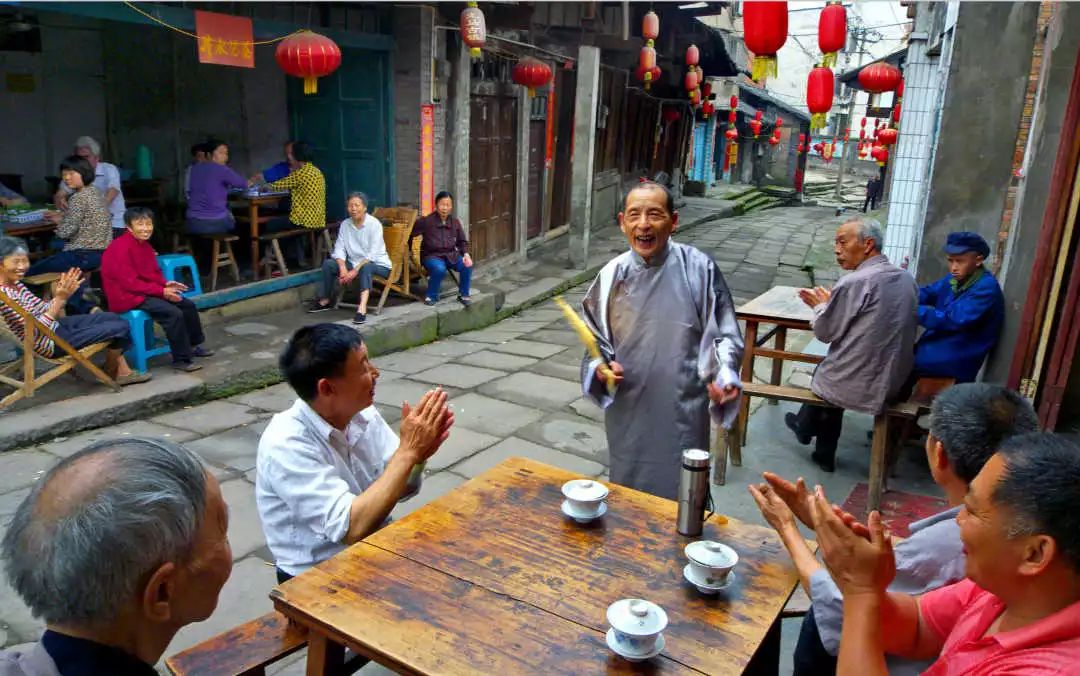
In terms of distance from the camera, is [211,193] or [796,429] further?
[211,193]

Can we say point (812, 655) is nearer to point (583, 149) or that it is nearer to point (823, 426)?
point (823, 426)

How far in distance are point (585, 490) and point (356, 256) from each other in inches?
244

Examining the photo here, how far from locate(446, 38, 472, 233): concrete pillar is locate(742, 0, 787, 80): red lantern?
500cm

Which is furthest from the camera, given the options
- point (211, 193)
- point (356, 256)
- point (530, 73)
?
point (530, 73)

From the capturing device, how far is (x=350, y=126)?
922cm

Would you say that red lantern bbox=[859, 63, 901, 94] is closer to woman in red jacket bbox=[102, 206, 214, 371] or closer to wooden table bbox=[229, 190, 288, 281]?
wooden table bbox=[229, 190, 288, 281]

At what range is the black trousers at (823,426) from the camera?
4.81 m

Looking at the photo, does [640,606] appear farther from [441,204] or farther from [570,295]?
[570,295]

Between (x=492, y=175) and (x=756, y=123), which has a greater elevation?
(x=756, y=123)

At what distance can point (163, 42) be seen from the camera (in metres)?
9.20

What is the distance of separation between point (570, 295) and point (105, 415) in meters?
6.76

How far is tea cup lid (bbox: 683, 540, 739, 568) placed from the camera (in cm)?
206

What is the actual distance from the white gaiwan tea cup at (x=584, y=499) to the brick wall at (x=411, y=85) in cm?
708

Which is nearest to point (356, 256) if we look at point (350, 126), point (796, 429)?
point (350, 126)
